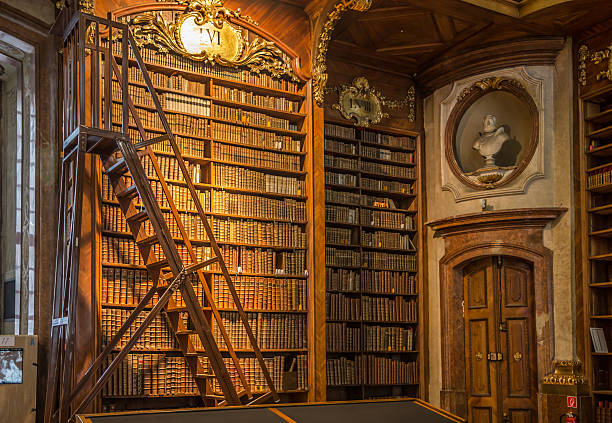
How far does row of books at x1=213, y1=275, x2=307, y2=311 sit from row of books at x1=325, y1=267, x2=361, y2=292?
693 mm

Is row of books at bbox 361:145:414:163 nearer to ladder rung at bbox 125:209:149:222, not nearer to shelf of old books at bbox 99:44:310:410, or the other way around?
shelf of old books at bbox 99:44:310:410

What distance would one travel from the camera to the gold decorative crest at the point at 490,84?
8.89 meters

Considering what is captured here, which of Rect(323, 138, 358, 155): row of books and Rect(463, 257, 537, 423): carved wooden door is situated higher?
Rect(323, 138, 358, 155): row of books

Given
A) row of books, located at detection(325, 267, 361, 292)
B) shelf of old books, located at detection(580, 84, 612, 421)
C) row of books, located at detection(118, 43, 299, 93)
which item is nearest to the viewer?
row of books, located at detection(118, 43, 299, 93)

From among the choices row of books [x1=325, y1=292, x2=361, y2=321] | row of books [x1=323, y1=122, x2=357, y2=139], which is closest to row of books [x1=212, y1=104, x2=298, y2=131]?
row of books [x1=323, y1=122, x2=357, y2=139]

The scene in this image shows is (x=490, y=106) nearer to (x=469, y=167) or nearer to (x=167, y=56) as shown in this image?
(x=469, y=167)

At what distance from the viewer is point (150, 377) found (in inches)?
271

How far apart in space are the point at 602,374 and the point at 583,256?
4.03 ft

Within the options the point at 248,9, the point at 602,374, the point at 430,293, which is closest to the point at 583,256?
the point at 602,374

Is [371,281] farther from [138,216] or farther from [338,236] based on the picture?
[138,216]

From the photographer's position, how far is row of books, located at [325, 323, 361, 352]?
846 cm

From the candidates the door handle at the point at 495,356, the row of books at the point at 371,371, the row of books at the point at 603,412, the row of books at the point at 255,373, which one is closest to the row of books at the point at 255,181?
the row of books at the point at 255,373

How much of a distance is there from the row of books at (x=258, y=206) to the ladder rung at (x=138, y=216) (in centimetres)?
99

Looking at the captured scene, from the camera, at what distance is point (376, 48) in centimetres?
917
